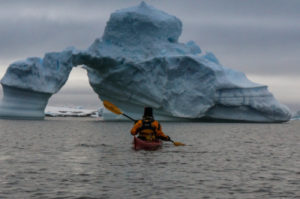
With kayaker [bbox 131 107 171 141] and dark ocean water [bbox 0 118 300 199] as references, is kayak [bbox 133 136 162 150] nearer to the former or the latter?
kayaker [bbox 131 107 171 141]

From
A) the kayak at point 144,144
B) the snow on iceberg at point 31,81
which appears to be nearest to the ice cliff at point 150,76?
the snow on iceberg at point 31,81

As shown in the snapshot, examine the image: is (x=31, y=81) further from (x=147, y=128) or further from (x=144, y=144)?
(x=147, y=128)

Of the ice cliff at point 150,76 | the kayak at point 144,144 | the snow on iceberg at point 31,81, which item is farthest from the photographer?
the snow on iceberg at point 31,81

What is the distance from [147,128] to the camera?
15.2 meters

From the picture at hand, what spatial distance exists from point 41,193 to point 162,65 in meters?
28.3

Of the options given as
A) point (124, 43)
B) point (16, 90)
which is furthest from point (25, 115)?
point (124, 43)

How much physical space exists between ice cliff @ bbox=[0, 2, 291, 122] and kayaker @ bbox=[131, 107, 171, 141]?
2039 centimetres

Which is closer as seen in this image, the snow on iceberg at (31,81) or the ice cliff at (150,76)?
the ice cliff at (150,76)

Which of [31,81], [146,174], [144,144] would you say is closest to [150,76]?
[31,81]

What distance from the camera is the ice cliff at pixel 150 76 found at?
36031 millimetres

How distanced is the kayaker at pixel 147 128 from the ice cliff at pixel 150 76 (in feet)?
66.9

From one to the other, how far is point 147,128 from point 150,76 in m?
21.2

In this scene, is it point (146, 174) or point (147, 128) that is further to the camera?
point (147, 128)

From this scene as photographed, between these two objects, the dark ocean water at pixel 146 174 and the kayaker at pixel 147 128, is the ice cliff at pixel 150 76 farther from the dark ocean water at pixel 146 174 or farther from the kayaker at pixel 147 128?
the dark ocean water at pixel 146 174
